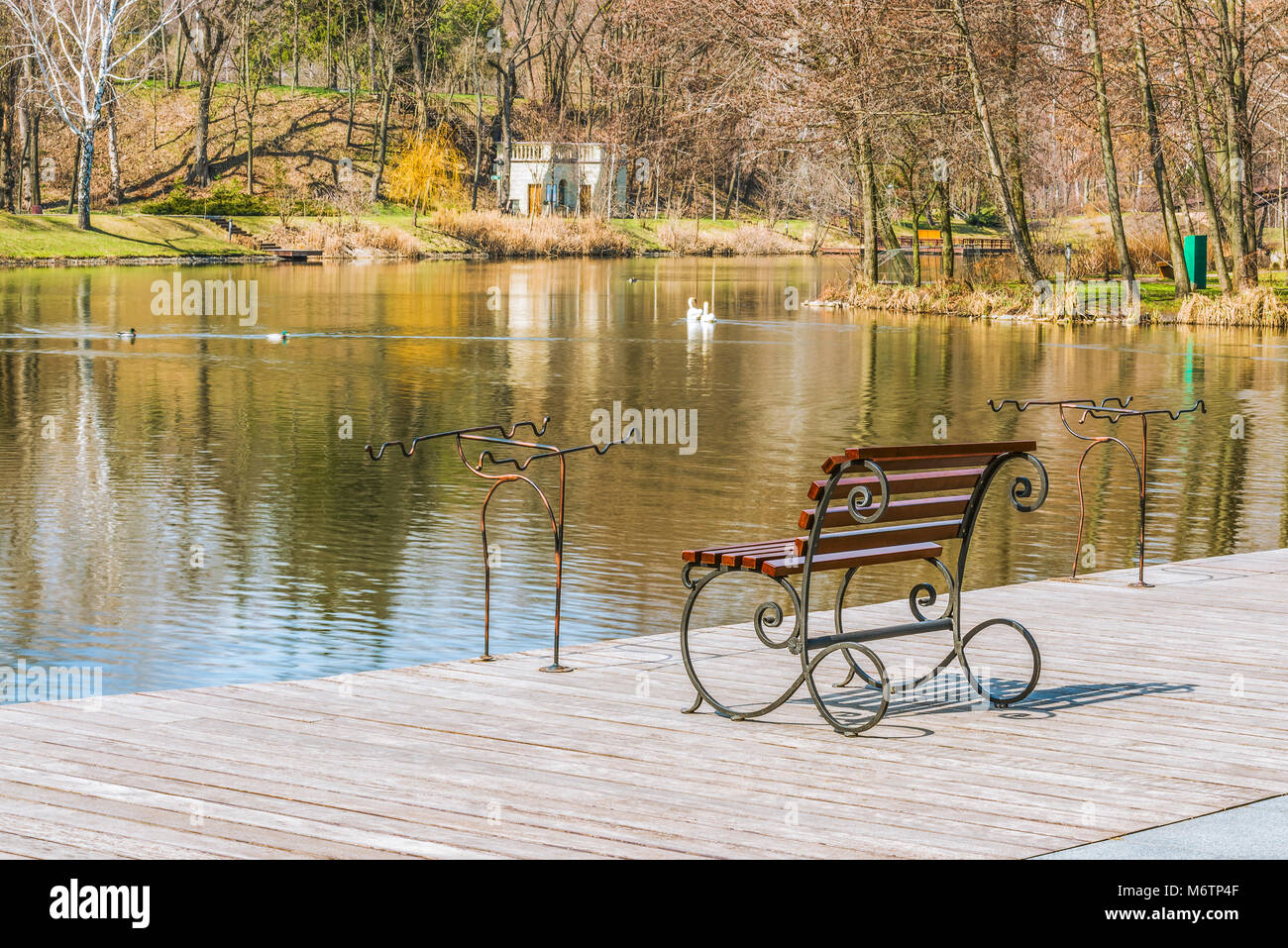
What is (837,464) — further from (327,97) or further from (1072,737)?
(327,97)

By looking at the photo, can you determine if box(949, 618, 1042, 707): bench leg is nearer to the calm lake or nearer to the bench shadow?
the bench shadow

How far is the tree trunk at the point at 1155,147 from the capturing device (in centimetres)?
3900

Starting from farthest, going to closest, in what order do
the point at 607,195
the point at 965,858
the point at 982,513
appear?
the point at 607,195 → the point at 982,513 → the point at 965,858

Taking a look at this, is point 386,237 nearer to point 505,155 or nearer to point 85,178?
point 85,178

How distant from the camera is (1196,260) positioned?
4416 centimetres

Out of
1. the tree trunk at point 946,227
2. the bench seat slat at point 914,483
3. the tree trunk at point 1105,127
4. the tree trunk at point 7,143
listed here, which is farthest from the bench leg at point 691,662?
the tree trunk at point 7,143

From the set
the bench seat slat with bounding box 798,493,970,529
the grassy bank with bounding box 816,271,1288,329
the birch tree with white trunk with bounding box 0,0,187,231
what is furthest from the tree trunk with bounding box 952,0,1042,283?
the bench seat slat with bounding box 798,493,970,529

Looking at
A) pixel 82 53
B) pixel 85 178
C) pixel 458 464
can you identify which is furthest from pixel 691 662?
pixel 82 53

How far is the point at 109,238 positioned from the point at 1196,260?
1629 inches

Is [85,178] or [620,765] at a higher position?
[85,178]

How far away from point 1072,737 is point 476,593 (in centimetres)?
643

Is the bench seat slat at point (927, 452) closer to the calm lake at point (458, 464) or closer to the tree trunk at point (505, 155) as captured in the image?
the calm lake at point (458, 464)
